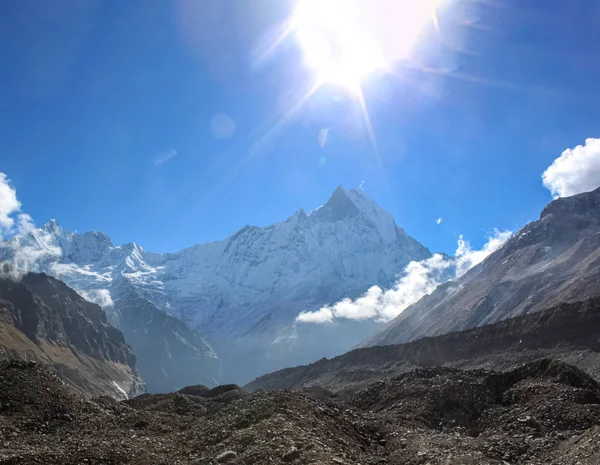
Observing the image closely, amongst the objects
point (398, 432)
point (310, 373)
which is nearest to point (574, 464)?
point (398, 432)

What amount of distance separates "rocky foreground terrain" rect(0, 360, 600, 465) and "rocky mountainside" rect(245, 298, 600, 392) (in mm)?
41342

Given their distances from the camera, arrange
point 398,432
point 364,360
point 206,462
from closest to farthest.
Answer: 1. point 206,462
2. point 398,432
3. point 364,360

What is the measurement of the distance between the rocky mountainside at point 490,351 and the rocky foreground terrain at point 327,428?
4134 cm

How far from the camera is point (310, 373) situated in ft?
443

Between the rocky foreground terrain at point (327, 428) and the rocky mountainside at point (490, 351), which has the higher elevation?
the rocky mountainside at point (490, 351)

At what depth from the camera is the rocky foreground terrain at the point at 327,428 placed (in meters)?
19.3

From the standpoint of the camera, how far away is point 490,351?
330 ft

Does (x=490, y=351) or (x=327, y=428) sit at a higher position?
(x=490, y=351)

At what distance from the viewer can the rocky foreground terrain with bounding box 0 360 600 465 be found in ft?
63.4

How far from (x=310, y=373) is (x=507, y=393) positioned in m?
106

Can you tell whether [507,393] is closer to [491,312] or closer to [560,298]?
[560,298]

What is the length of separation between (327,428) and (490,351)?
87747 mm

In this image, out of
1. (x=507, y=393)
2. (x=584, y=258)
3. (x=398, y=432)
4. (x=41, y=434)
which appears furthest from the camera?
(x=584, y=258)

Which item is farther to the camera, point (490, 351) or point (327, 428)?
point (490, 351)
